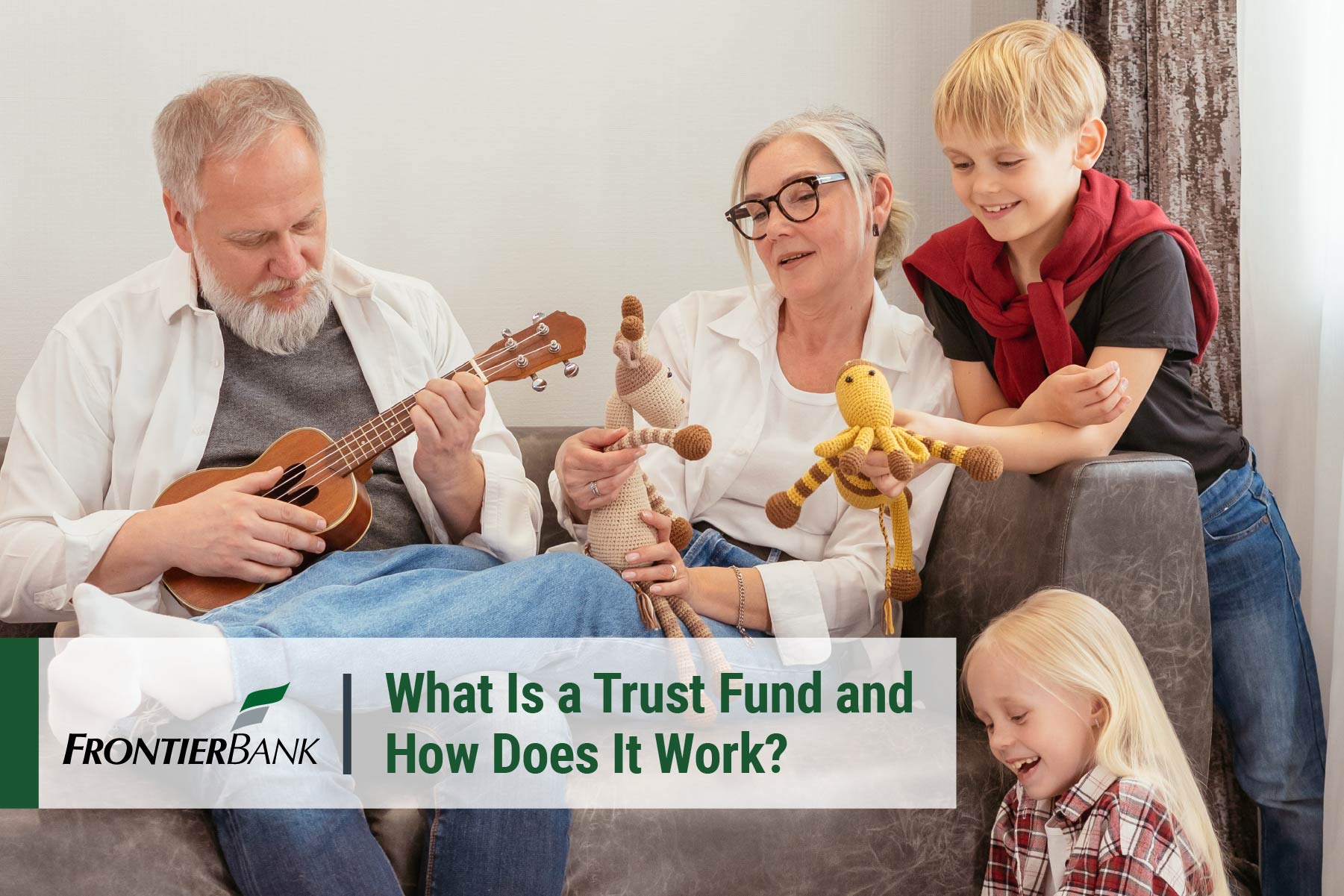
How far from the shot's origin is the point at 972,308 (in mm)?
1630

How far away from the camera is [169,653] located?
3.98 ft

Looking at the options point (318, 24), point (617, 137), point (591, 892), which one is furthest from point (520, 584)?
point (318, 24)

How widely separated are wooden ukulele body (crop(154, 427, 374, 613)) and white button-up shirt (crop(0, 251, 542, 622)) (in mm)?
66

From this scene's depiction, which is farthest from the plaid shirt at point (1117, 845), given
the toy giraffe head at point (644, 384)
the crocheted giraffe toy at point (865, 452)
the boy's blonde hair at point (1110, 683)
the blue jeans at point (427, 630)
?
the toy giraffe head at point (644, 384)

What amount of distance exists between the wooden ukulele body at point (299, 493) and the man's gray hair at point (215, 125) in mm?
383

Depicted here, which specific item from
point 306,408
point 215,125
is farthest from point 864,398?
point 215,125

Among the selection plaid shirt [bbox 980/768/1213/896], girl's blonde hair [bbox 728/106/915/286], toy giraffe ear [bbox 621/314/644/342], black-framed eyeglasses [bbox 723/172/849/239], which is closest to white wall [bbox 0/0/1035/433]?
girl's blonde hair [bbox 728/106/915/286]

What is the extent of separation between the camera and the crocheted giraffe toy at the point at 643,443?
1.37 meters

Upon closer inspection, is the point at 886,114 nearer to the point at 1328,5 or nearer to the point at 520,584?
the point at 1328,5

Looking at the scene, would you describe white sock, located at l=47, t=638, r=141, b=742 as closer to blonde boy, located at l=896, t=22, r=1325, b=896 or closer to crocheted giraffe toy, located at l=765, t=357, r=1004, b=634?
crocheted giraffe toy, located at l=765, t=357, r=1004, b=634

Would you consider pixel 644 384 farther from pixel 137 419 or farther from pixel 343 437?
pixel 137 419

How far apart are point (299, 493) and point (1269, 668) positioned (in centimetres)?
136

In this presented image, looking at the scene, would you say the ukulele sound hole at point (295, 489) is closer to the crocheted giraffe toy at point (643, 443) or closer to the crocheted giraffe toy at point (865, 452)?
the crocheted giraffe toy at point (643, 443)

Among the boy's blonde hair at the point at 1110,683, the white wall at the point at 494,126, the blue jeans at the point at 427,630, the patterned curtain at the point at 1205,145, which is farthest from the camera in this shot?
the white wall at the point at 494,126
